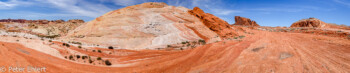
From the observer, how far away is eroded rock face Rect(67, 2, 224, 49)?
21750mm

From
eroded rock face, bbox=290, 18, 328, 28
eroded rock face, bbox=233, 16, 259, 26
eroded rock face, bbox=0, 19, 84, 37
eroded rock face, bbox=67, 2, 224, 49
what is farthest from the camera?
eroded rock face, bbox=233, 16, 259, 26

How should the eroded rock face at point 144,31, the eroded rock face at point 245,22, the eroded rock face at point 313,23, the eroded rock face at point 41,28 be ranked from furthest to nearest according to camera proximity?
the eroded rock face at point 245,22
the eroded rock face at point 313,23
the eroded rock face at point 41,28
the eroded rock face at point 144,31

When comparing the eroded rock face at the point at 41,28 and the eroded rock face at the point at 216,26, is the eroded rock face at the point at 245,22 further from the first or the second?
the eroded rock face at the point at 41,28

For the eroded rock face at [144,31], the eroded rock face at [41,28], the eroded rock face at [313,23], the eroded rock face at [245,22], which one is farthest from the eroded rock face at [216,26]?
the eroded rock face at [245,22]

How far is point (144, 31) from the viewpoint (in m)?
26.0

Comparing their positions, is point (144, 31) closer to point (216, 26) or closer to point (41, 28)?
point (216, 26)

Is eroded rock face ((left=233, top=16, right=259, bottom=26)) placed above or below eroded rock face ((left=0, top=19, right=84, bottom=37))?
above

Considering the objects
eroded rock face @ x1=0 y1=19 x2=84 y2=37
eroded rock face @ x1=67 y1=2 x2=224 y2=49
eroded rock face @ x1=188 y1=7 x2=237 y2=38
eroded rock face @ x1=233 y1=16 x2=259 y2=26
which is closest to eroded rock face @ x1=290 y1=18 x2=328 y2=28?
eroded rock face @ x1=233 y1=16 x2=259 y2=26

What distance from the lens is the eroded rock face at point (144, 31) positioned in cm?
2175

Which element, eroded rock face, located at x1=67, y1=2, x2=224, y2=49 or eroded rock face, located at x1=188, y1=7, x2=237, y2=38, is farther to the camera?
eroded rock face, located at x1=188, y1=7, x2=237, y2=38

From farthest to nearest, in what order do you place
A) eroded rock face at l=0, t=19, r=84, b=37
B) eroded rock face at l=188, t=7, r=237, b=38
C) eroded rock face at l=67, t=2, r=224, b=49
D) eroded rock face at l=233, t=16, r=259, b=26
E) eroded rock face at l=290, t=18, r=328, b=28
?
eroded rock face at l=233, t=16, r=259, b=26 → eroded rock face at l=290, t=18, r=328, b=28 → eroded rock face at l=0, t=19, r=84, b=37 → eroded rock face at l=188, t=7, r=237, b=38 → eroded rock face at l=67, t=2, r=224, b=49

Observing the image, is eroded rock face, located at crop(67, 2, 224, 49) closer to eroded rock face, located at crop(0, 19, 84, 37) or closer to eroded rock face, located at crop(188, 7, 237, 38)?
eroded rock face, located at crop(188, 7, 237, 38)

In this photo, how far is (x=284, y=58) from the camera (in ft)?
30.6

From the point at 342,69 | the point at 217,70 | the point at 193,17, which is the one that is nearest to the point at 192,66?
the point at 217,70
